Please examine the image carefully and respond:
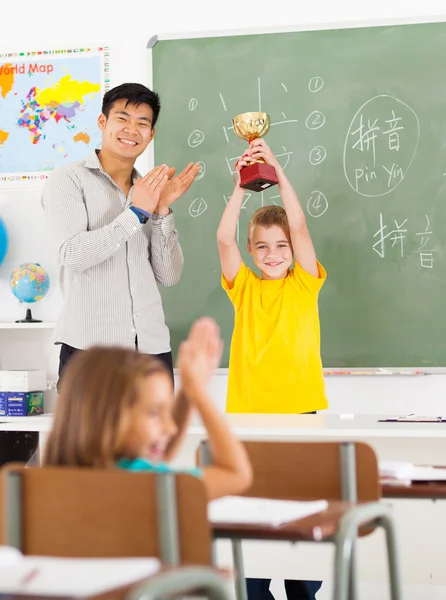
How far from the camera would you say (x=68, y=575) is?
43.4 inches

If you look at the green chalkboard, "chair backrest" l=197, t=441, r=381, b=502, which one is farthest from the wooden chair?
the green chalkboard

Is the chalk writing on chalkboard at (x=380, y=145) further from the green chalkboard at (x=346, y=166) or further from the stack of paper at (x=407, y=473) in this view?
the stack of paper at (x=407, y=473)

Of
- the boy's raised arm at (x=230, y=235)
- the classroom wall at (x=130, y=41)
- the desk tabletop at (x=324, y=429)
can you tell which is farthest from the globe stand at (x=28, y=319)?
the desk tabletop at (x=324, y=429)

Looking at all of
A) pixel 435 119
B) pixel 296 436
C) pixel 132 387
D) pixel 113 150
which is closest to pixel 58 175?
pixel 113 150

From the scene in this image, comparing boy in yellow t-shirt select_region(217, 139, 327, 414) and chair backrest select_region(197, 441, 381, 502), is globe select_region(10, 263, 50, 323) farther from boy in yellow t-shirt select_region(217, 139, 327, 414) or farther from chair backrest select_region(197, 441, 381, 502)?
chair backrest select_region(197, 441, 381, 502)

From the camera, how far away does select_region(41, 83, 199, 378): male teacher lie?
3436mm

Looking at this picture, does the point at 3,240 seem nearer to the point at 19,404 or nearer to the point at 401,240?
the point at 19,404

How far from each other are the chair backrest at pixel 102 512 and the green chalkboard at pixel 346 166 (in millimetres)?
2946

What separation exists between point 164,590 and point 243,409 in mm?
2419

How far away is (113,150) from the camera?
360 cm

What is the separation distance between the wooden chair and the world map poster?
2992 mm

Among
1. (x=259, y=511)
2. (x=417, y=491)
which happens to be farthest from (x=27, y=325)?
(x=259, y=511)

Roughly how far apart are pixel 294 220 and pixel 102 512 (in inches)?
92.9

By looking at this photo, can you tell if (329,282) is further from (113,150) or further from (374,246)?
(113,150)
